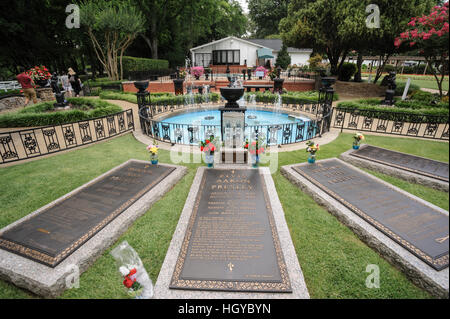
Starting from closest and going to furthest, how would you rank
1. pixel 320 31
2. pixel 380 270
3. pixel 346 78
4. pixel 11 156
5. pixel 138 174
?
pixel 380 270, pixel 138 174, pixel 11 156, pixel 320 31, pixel 346 78

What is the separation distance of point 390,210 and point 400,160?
127 inches

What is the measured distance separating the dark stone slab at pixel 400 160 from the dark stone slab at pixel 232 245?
432 centimetres

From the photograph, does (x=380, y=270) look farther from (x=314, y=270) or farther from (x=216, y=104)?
(x=216, y=104)

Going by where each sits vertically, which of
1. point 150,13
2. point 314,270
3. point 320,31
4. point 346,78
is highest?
point 150,13

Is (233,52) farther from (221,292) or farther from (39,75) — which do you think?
(221,292)

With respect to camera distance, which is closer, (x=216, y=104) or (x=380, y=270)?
(x=380, y=270)

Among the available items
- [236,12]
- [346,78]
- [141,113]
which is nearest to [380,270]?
[141,113]

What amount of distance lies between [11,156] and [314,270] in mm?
11236

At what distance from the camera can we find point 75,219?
4.73 metres

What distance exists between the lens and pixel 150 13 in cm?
3472

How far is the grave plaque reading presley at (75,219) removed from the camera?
3.96 m

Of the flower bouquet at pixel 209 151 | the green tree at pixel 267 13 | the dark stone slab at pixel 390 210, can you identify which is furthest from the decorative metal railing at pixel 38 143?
the green tree at pixel 267 13

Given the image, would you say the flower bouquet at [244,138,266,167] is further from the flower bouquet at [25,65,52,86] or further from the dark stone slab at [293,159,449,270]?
the flower bouquet at [25,65,52,86]

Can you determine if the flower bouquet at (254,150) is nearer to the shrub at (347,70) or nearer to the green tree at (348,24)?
the green tree at (348,24)
